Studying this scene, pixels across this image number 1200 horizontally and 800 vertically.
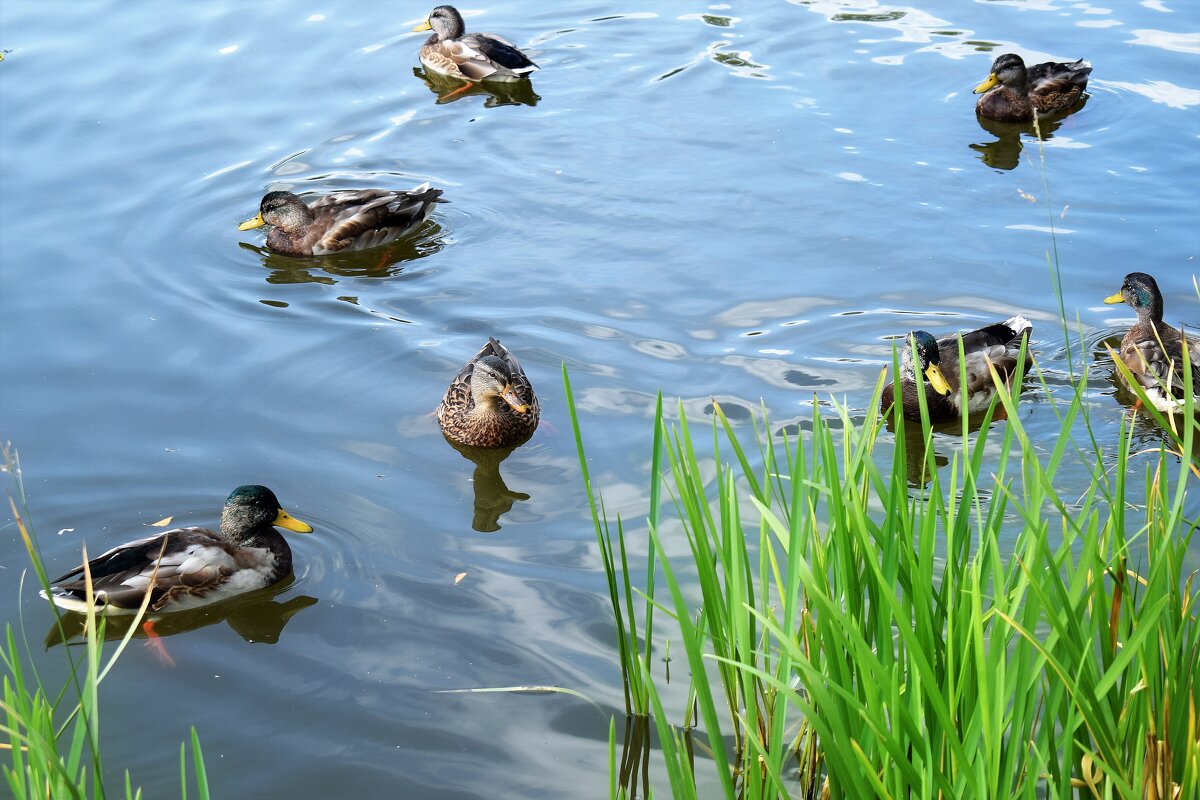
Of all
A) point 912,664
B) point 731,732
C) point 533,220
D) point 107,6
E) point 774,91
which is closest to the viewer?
point 912,664

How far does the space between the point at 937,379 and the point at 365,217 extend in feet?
13.3

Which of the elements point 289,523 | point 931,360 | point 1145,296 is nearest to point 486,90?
point 931,360

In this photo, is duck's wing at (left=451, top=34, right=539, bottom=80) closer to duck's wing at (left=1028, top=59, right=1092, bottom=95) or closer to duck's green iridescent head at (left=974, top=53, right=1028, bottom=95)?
duck's green iridescent head at (left=974, top=53, right=1028, bottom=95)

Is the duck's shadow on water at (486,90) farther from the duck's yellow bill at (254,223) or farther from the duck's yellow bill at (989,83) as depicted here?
the duck's yellow bill at (989,83)

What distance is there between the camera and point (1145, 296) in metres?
6.90

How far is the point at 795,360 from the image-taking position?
6984 mm

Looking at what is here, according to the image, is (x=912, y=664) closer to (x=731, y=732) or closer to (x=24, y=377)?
(x=731, y=732)

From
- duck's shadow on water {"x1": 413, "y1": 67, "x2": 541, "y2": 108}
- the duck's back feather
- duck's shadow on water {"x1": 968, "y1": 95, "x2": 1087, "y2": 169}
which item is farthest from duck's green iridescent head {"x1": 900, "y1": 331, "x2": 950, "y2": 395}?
duck's shadow on water {"x1": 413, "y1": 67, "x2": 541, "y2": 108}

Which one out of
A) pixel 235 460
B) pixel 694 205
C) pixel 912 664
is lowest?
pixel 235 460

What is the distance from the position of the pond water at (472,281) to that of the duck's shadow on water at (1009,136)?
5 centimetres

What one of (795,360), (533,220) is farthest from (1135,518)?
(533,220)

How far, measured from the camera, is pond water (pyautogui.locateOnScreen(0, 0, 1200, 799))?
495cm

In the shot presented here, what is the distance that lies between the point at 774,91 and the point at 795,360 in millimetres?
4325

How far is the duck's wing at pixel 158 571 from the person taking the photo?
5227 mm
